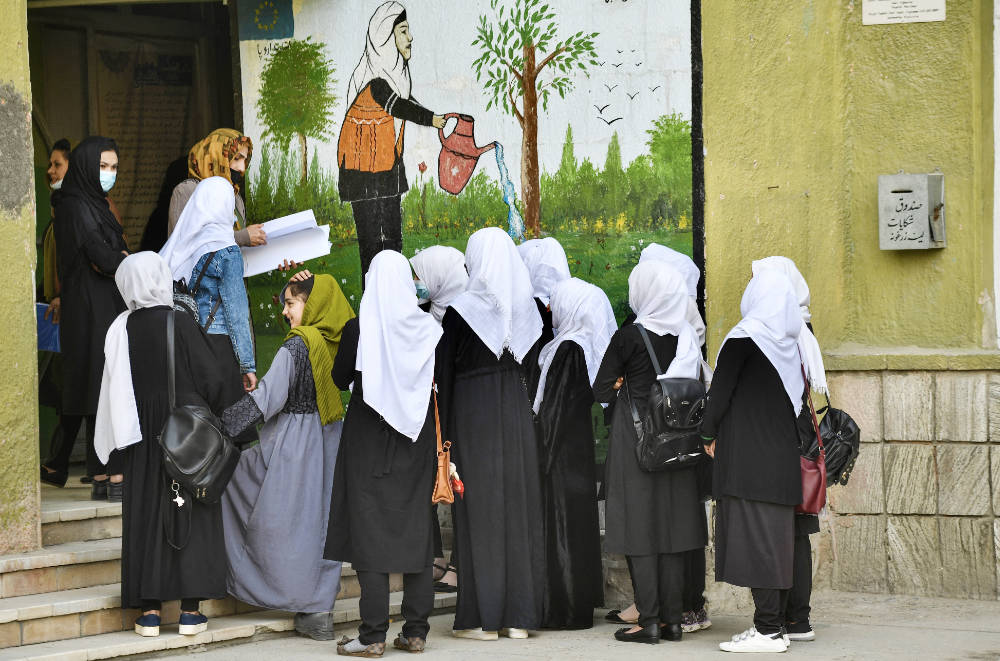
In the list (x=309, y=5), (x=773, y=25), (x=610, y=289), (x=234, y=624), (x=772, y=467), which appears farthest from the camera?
(x=309, y=5)

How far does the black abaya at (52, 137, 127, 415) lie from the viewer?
692cm

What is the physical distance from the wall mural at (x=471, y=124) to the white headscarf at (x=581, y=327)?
44.2 inches

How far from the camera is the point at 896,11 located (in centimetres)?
727

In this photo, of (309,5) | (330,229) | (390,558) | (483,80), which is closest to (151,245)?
(330,229)

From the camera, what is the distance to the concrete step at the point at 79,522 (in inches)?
259

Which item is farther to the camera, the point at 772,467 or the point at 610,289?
the point at 610,289

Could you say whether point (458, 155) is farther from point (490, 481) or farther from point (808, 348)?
point (808, 348)

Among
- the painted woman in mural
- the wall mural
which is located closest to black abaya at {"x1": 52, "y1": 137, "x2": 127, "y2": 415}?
the wall mural

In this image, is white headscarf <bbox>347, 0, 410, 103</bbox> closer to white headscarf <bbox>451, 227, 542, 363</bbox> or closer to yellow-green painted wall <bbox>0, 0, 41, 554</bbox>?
yellow-green painted wall <bbox>0, 0, 41, 554</bbox>

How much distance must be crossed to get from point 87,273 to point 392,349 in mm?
2055

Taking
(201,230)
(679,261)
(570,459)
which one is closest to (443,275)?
(570,459)

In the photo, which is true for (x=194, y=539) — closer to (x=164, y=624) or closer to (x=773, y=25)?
(x=164, y=624)

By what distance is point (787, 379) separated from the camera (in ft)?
19.1

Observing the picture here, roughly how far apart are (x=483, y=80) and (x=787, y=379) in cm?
306
